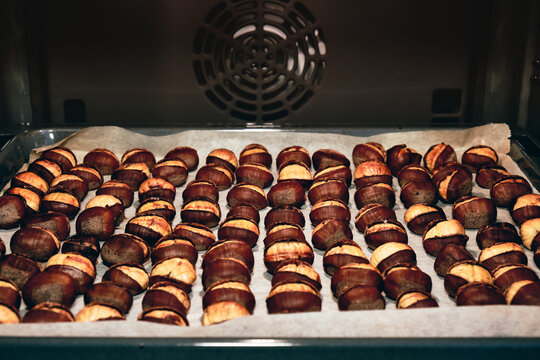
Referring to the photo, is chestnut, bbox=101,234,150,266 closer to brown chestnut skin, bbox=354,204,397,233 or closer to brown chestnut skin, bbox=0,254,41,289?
brown chestnut skin, bbox=0,254,41,289

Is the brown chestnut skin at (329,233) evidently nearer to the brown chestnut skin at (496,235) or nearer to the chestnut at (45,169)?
the brown chestnut skin at (496,235)

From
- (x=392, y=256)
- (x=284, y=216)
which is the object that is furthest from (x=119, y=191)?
(x=392, y=256)

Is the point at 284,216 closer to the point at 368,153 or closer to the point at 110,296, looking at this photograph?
the point at 368,153

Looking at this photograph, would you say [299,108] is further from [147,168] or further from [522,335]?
[522,335]

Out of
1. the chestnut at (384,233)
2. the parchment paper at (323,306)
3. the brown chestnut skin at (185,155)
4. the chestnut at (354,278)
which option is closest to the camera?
the parchment paper at (323,306)

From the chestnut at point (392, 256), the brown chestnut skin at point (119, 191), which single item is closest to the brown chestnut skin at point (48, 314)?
the brown chestnut skin at point (119, 191)

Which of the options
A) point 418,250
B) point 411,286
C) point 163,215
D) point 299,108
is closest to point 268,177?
point 299,108

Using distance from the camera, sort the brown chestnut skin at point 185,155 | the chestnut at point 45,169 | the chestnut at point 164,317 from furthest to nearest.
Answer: the brown chestnut skin at point 185,155
the chestnut at point 45,169
the chestnut at point 164,317
